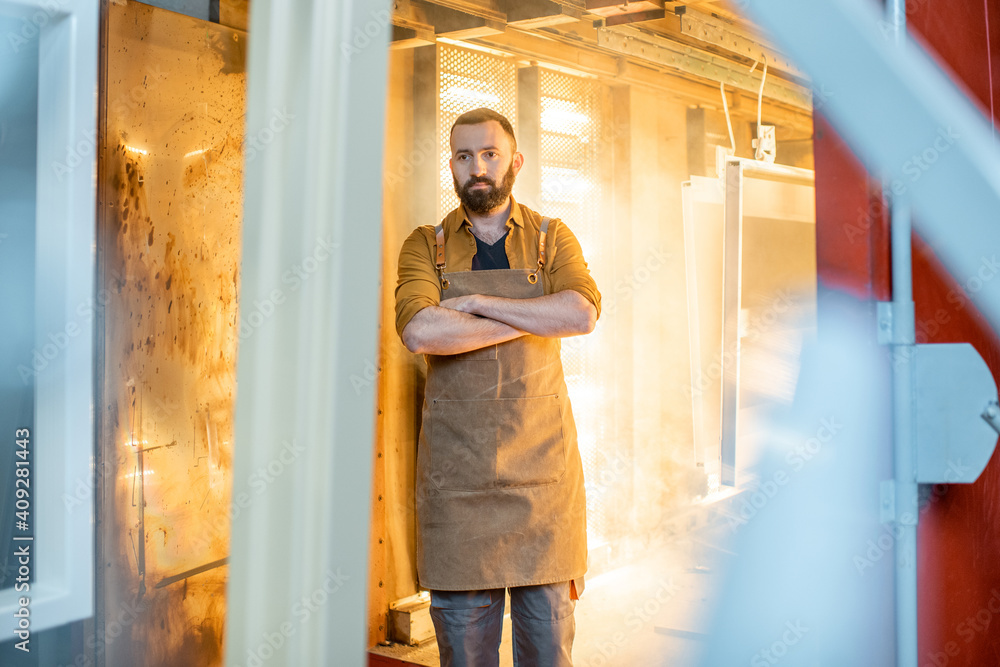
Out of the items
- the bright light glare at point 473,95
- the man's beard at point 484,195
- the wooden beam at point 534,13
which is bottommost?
the man's beard at point 484,195

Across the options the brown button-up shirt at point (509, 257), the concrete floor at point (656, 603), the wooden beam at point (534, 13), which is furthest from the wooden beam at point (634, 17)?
the concrete floor at point (656, 603)

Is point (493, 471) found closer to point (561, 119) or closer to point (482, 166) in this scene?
point (482, 166)

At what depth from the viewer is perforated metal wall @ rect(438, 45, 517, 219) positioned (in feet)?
11.1

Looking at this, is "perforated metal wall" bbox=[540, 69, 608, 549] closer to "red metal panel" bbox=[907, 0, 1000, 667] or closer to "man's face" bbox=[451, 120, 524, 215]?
"man's face" bbox=[451, 120, 524, 215]

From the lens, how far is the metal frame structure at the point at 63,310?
2.18m

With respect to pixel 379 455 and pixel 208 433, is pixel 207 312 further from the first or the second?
pixel 379 455

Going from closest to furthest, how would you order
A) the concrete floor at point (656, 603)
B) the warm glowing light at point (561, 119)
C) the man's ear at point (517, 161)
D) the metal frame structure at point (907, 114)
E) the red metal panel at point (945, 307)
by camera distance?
the metal frame structure at point (907, 114)
the red metal panel at point (945, 307)
the man's ear at point (517, 161)
the concrete floor at point (656, 603)
the warm glowing light at point (561, 119)

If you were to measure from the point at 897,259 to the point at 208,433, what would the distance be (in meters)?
2.08

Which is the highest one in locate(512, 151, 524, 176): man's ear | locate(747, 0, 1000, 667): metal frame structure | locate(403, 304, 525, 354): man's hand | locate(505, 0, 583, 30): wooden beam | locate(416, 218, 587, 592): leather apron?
locate(505, 0, 583, 30): wooden beam

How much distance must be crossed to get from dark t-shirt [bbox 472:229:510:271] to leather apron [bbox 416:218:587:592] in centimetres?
4

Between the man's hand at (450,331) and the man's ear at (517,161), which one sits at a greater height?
the man's ear at (517,161)

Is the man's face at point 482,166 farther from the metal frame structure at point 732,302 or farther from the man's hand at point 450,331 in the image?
the metal frame structure at point 732,302

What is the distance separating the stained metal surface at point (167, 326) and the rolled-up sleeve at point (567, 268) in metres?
1.06

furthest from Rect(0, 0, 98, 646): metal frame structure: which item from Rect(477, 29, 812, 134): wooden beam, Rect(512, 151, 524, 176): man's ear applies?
Rect(477, 29, 812, 134): wooden beam
